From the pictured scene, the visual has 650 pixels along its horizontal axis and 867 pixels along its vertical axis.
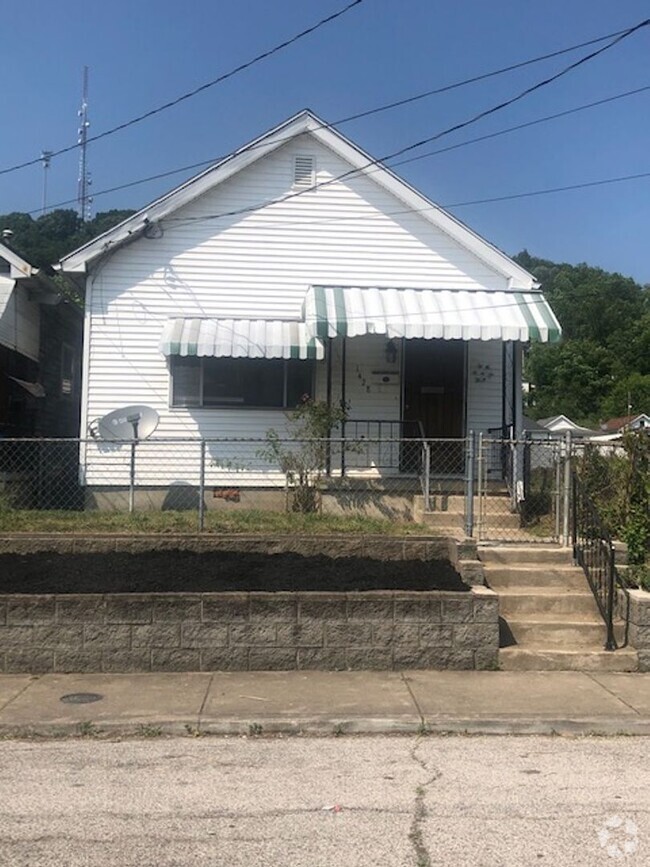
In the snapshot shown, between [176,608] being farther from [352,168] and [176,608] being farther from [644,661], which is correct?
[352,168]

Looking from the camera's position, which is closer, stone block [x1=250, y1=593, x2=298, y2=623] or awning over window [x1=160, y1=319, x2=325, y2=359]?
stone block [x1=250, y1=593, x2=298, y2=623]

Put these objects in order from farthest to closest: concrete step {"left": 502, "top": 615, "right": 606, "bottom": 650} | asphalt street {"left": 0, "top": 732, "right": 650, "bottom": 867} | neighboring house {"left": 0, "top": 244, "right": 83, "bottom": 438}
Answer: neighboring house {"left": 0, "top": 244, "right": 83, "bottom": 438} → concrete step {"left": 502, "top": 615, "right": 606, "bottom": 650} → asphalt street {"left": 0, "top": 732, "right": 650, "bottom": 867}

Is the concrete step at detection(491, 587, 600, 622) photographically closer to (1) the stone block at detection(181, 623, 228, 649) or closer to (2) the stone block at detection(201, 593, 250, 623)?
(2) the stone block at detection(201, 593, 250, 623)

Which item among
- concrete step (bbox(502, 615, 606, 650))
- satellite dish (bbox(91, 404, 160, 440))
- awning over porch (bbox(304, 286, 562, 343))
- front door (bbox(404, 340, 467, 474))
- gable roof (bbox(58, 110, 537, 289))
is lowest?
concrete step (bbox(502, 615, 606, 650))

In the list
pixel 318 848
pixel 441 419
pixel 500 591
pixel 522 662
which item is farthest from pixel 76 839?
pixel 441 419

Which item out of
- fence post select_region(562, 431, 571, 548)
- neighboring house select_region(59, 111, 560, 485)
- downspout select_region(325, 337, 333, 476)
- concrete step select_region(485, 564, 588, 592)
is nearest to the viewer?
concrete step select_region(485, 564, 588, 592)

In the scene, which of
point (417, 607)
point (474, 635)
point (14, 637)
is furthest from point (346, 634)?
point (14, 637)

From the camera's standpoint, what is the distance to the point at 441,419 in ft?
45.8

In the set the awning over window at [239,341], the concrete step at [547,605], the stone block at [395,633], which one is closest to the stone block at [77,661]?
the stone block at [395,633]

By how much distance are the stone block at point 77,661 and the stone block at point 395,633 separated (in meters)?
2.47

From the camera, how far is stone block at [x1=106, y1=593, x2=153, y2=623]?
7.54m

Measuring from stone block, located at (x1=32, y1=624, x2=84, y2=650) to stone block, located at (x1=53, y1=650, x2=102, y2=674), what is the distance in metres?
0.06

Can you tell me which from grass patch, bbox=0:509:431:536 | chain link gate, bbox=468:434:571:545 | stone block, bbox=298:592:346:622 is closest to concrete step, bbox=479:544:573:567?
chain link gate, bbox=468:434:571:545

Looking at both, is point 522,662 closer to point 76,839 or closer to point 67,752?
point 67,752
